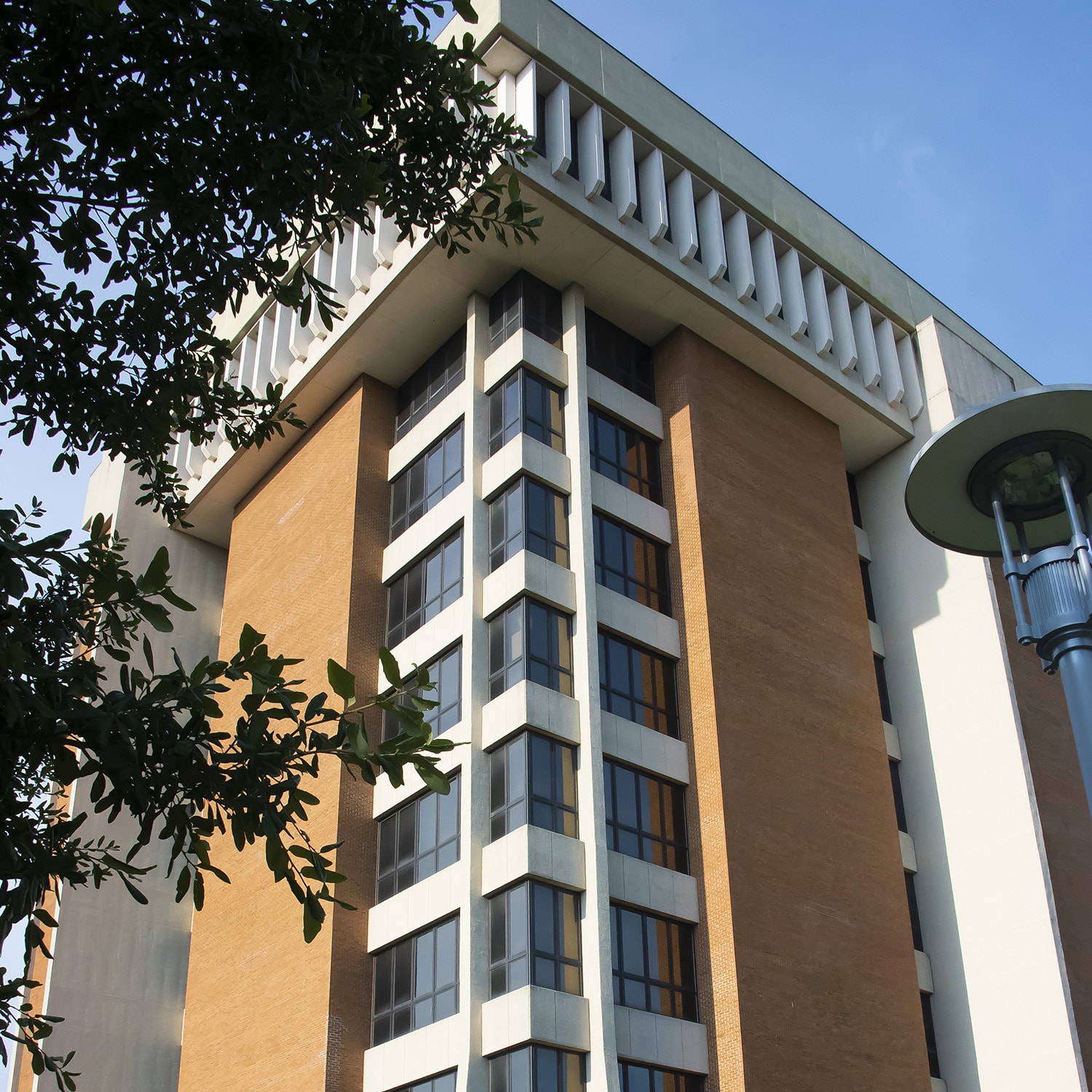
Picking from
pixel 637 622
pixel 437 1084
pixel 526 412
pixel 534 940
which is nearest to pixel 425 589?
pixel 526 412

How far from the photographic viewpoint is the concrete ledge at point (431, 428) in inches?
1142

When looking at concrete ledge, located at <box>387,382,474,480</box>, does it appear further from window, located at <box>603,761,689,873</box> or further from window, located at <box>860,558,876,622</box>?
window, located at <box>860,558,876,622</box>

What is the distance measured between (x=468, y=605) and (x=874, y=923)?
33.3 feet

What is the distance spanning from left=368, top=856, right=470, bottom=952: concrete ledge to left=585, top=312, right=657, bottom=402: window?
11637 mm

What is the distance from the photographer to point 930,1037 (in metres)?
26.6

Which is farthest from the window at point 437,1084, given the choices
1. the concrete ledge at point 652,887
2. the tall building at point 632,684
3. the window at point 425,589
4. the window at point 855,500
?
the window at point 855,500

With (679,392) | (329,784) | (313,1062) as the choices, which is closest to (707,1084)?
(313,1062)

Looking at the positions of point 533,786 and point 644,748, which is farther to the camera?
point 644,748

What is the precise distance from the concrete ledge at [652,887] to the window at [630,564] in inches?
228

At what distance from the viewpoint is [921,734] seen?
2991 centimetres

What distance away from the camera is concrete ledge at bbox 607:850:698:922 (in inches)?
908

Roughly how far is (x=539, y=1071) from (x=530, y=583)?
28.8ft

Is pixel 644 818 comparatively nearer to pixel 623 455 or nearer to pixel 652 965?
pixel 652 965

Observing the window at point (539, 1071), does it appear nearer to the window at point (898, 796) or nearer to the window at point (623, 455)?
the window at point (898, 796)
